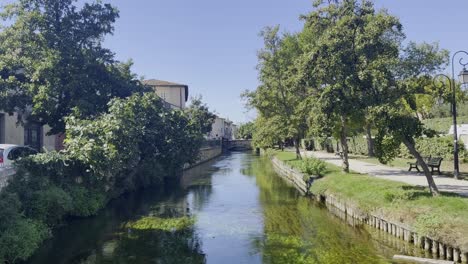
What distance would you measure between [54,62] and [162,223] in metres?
13.0

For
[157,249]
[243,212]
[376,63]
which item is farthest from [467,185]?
[157,249]

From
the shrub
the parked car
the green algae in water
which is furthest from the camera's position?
the parked car

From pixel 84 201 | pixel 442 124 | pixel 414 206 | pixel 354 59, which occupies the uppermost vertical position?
pixel 354 59

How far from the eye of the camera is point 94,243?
16.7 m

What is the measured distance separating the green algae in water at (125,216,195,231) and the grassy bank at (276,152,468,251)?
26.8 ft

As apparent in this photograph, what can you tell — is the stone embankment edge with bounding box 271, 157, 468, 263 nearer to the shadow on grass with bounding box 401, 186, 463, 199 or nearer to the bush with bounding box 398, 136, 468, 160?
the shadow on grass with bounding box 401, 186, 463, 199

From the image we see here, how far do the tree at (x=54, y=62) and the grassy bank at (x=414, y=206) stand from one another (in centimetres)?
1690

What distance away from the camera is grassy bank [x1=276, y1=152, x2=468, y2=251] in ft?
41.2

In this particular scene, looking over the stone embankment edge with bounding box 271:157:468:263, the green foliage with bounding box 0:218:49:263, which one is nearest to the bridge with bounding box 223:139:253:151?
the stone embankment edge with bounding box 271:157:468:263

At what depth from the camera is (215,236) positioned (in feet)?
57.3

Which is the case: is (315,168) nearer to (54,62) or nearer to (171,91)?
(54,62)

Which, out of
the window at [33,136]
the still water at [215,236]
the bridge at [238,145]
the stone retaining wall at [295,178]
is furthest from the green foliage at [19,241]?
the bridge at [238,145]

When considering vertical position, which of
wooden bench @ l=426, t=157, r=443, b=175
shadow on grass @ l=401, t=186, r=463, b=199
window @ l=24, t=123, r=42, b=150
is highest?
window @ l=24, t=123, r=42, b=150

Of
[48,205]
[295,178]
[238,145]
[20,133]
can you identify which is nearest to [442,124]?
[295,178]
